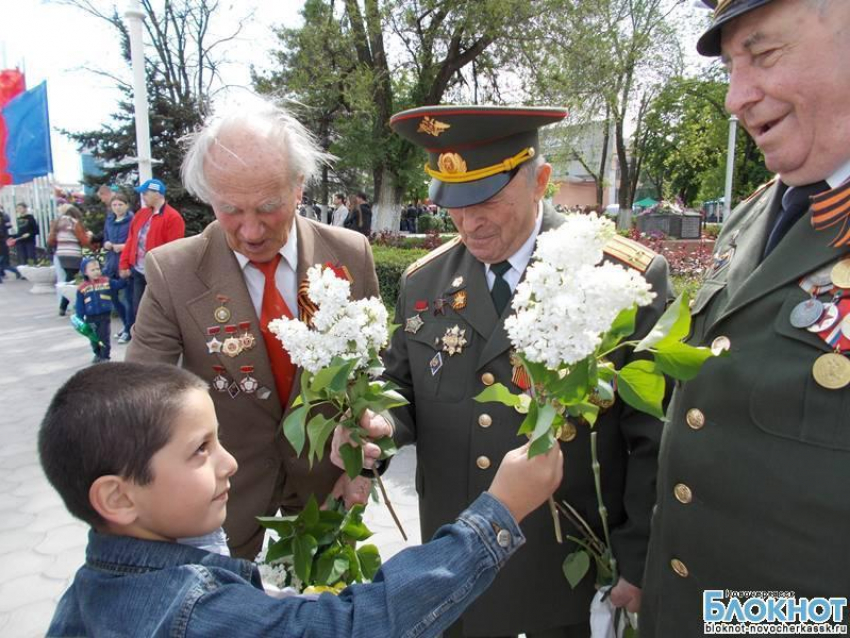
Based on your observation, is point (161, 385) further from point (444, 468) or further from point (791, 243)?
point (791, 243)

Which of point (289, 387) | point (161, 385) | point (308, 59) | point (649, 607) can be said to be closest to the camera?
point (161, 385)

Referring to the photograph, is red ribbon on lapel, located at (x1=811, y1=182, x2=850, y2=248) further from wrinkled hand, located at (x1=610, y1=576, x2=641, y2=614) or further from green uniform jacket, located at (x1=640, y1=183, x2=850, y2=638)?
wrinkled hand, located at (x1=610, y1=576, x2=641, y2=614)

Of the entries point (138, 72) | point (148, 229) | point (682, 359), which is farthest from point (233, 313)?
point (138, 72)

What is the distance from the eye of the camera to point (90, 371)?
1349mm

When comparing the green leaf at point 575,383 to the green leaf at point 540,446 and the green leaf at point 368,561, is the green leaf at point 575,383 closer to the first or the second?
the green leaf at point 540,446

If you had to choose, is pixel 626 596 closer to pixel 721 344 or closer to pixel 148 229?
pixel 721 344

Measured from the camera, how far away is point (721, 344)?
1392 mm

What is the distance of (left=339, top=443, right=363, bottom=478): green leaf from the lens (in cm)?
167

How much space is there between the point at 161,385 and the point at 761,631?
142cm

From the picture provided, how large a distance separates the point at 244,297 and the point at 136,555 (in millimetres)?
1095

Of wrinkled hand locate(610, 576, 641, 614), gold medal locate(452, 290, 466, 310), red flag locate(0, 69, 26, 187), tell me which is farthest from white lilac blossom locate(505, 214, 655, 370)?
red flag locate(0, 69, 26, 187)

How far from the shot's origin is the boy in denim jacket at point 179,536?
117 centimetres

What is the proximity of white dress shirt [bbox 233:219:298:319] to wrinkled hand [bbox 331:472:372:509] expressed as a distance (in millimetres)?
636

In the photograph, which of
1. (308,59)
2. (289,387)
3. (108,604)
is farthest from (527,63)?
(108,604)
